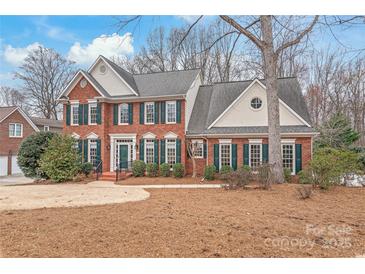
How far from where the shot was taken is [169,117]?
15695 millimetres

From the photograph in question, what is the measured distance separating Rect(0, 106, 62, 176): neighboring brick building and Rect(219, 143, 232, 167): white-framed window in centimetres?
1978

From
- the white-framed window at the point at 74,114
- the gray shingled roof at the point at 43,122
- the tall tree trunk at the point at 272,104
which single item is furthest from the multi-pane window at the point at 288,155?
the gray shingled roof at the point at 43,122

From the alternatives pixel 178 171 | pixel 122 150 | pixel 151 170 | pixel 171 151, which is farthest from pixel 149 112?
pixel 178 171

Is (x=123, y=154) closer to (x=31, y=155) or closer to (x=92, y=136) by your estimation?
(x=92, y=136)

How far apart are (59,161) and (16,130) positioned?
14.2 metres

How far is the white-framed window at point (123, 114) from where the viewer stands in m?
16.4

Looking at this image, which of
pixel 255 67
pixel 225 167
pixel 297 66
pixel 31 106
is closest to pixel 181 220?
pixel 225 167

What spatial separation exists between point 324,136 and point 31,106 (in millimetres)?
32326

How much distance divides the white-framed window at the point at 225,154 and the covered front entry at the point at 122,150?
571cm

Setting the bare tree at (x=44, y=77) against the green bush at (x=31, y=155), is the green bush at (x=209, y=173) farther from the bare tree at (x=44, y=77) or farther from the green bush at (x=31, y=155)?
the bare tree at (x=44, y=77)

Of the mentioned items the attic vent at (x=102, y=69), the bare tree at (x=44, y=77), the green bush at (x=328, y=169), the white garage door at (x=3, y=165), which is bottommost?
the white garage door at (x=3, y=165)

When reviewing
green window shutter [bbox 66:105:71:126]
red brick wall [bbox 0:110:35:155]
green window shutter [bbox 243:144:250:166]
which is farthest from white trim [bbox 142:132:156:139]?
red brick wall [bbox 0:110:35:155]
